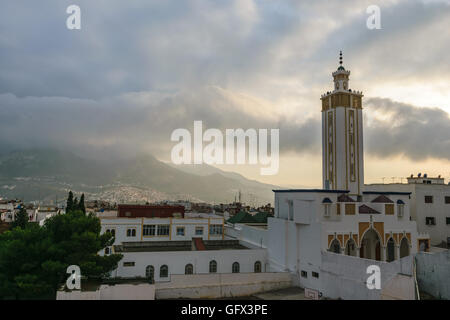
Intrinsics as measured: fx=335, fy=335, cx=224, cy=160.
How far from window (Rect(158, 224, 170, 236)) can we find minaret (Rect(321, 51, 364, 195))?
22227mm

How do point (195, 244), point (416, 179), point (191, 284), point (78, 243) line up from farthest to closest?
point (416, 179)
point (195, 244)
point (191, 284)
point (78, 243)

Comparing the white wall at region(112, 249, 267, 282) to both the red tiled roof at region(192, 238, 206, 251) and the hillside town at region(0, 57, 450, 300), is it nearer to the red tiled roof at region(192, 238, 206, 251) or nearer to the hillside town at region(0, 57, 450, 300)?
the hillside town at region(0, 57, 450, 300)

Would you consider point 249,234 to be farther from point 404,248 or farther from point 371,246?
point 404,248

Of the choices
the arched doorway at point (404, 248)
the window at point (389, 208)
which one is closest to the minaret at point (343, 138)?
the window at point (389, 208)

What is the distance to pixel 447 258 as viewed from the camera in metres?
19.3

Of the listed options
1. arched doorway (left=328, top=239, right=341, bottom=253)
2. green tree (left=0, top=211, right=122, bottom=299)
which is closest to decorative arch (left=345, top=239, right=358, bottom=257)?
arched doorway (left=328, top=239, right=341, bottom=253)

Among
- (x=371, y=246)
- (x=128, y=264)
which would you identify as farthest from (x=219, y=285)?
(x=371, y=246)

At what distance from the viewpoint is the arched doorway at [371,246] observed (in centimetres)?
3300

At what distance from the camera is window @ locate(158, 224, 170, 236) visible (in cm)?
4650

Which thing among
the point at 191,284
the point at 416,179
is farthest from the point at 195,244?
the point at 416,179

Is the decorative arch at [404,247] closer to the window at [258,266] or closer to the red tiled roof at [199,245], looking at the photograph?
the window at [258,266]
